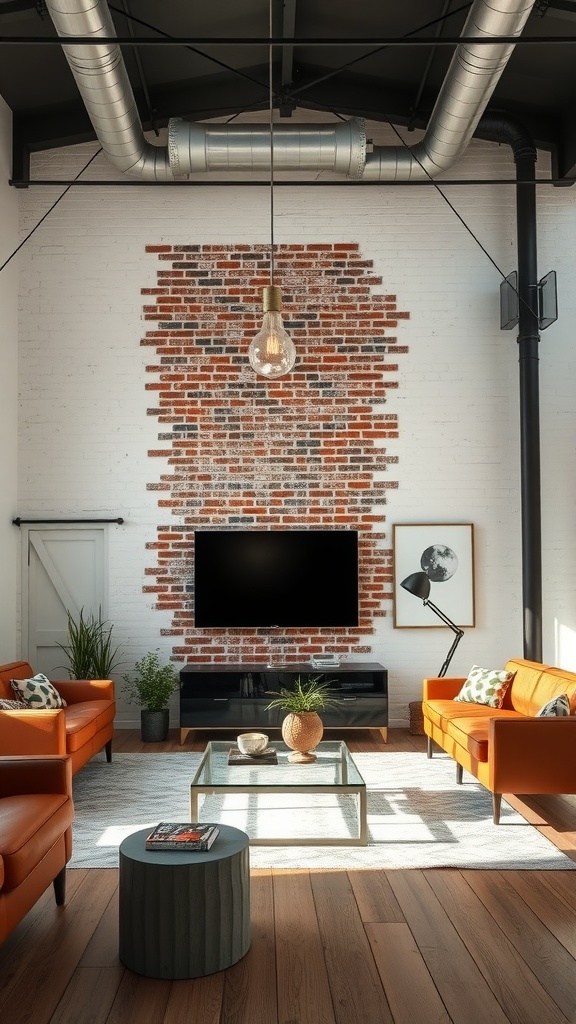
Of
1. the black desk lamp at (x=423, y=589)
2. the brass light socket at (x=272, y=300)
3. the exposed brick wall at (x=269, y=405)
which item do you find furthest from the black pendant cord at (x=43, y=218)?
the black desk lamp at (x=423, y=589)

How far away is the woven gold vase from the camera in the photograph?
15.9 feet

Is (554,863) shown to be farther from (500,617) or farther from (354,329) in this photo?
(354,329)

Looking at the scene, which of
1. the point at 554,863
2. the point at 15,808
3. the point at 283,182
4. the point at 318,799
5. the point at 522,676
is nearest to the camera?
the point at 15,808

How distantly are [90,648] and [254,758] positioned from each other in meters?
2.57

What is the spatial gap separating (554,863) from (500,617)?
3.48 metres

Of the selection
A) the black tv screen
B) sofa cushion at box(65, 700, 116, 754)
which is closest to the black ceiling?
the black tv screen

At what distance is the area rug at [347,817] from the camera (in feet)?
13.7

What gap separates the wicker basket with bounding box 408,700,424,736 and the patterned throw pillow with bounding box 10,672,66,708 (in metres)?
2.84

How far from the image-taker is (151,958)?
2.97 meters

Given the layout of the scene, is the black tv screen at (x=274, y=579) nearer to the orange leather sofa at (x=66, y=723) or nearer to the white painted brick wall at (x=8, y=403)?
the orange leather sofa at (x=66, y=723)

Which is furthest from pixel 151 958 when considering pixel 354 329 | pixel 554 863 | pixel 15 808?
pixel 354 329

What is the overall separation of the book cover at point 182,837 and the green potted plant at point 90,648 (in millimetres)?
3729

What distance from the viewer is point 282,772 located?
4.57 meters

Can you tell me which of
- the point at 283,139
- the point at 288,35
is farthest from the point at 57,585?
the point at 288,35
